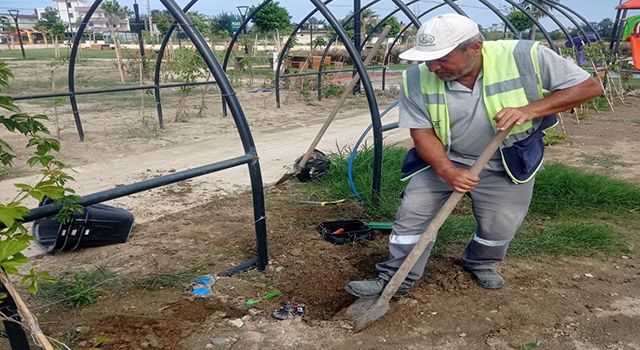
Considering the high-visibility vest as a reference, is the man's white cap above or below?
above

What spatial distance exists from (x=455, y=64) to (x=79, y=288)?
213 centimetres

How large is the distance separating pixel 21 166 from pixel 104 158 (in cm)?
78

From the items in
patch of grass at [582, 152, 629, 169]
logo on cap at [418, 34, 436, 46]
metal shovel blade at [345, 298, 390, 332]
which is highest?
Result: logo on cap at [418, 34, 436, 46]

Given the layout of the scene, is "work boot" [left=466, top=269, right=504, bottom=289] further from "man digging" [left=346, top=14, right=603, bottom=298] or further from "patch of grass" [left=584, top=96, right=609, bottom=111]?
"patch of grass" [left=584, top=96, right=609, bottom=111]

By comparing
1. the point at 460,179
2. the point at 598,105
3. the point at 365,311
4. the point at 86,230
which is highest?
the point at 460,179

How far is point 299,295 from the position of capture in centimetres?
265

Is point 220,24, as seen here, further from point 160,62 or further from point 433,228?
point 433,228

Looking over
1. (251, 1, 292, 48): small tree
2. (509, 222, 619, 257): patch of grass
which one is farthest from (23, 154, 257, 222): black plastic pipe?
(251, 1, 292, 48): small tree

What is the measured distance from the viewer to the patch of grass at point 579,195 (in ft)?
12.6

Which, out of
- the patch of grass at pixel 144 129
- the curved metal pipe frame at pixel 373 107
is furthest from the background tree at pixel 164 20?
the curved metal pipe frame at pixel 373 107

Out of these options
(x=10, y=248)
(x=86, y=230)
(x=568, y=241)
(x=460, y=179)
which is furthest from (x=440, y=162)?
(x=86, y=230)

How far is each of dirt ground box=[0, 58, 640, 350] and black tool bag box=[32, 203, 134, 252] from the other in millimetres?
75

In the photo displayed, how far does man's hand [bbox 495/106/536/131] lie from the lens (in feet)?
6.87

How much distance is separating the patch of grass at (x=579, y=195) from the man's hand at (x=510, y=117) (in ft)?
6.36
